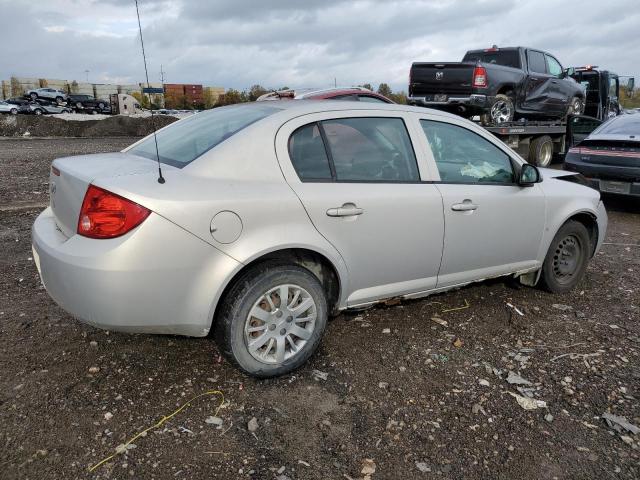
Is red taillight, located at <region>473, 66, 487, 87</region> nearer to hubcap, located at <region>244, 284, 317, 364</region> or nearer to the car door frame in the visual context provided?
the car door frame

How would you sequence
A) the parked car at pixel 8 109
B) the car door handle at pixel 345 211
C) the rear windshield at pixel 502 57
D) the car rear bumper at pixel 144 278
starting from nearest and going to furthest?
the car rear bumper at pixel 144 278
the car door handle at pixel 345 211
the rear windshield at pixel 502 57
the parked car at pixel 8 109

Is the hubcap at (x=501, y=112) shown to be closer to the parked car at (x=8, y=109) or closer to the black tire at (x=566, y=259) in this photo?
the black tire at (x=566, y=259)

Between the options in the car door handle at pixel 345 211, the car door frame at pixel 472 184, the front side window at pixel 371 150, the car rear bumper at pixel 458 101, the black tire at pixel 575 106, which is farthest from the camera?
the black tire at pixel 575 106

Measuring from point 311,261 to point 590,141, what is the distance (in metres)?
6.99

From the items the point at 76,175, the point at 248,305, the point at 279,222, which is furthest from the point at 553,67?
the point at 76,175

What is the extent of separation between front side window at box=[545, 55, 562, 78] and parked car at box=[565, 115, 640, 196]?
188 inches

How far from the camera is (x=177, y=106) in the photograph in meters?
91.7

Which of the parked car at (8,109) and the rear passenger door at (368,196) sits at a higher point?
the parked car at (8,109)

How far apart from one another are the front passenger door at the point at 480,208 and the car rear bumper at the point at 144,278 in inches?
67.0

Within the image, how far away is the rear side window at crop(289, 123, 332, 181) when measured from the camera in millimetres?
3148

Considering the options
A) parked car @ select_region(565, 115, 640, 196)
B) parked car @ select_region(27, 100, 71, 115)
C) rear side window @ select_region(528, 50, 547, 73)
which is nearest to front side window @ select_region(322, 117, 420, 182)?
parked car @ select_region(565, 115, 640, 196)

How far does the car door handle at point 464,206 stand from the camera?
368 cm

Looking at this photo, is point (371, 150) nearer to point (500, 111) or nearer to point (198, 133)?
point (198, 133)

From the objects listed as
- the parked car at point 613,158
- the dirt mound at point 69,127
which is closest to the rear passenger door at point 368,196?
the parked car at point 613,158
